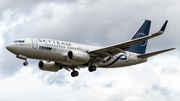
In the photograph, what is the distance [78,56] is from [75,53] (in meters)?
0.61

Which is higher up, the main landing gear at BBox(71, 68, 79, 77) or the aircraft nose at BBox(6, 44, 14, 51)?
the aircraft nose at BBox(6, 44, 14, 51)

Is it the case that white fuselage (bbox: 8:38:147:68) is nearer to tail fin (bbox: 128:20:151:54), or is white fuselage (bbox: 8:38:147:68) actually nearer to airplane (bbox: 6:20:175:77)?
airplane (bbox: 6:20:175:77)

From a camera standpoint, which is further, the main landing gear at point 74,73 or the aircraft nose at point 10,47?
the main landing gear at point 74,73

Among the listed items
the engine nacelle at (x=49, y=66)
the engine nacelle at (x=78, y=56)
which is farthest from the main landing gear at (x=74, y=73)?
the engine nacelle at (x=78, y=56)

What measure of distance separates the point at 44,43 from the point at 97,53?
8198mm

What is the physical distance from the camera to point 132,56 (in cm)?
5569

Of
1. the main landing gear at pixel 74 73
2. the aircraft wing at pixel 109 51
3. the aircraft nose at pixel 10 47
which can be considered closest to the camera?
the aircraft nose at pixel 10 47

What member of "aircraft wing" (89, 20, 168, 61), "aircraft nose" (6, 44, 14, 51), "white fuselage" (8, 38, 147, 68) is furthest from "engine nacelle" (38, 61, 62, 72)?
"aircraft nose" (6, 44, 14, 51)

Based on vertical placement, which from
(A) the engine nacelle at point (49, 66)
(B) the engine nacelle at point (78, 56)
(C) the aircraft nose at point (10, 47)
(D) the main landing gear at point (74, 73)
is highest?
(C) the aircraft nose at point (10, 47)

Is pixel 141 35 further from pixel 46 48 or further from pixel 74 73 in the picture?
pixel 46 48

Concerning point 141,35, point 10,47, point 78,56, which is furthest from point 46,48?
point 141,35

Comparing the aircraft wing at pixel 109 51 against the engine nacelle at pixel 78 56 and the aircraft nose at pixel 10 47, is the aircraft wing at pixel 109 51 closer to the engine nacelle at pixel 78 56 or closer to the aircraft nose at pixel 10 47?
the engine nacelle at pixel 78 56

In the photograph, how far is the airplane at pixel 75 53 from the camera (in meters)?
46.4

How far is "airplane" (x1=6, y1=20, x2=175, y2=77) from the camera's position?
1828 inches
